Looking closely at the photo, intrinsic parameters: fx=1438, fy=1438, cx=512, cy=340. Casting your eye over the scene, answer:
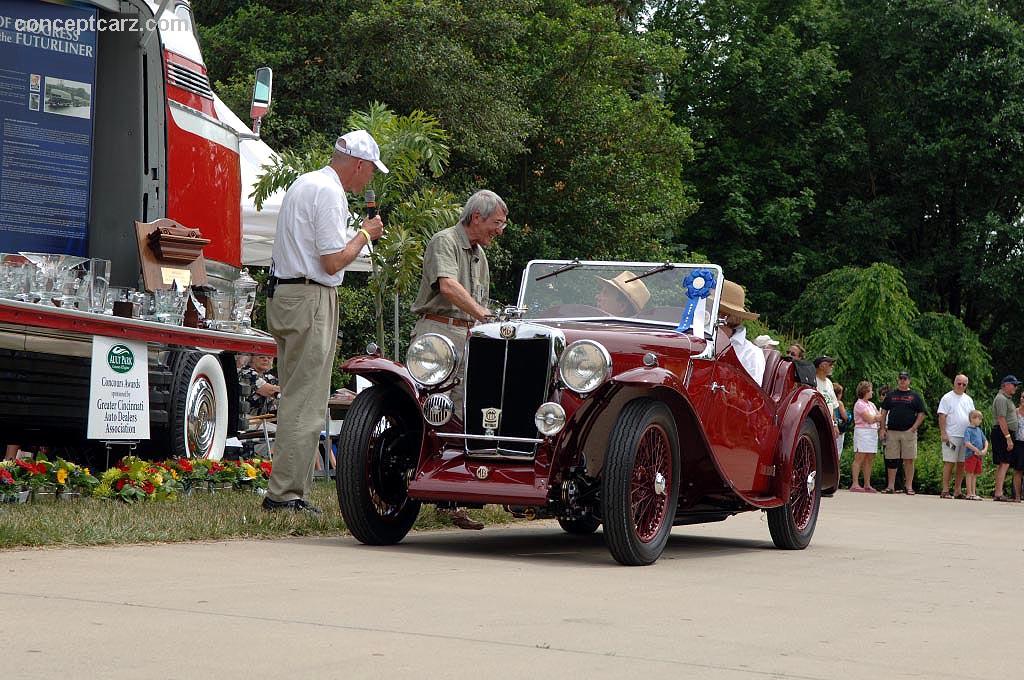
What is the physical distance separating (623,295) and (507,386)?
149cm

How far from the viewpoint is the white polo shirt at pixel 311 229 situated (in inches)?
320

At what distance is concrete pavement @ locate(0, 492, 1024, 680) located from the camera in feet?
13.6

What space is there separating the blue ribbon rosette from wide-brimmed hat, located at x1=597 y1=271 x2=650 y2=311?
261 mm

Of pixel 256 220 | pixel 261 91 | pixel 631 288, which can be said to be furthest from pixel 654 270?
pixel 256 220

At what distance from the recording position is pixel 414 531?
28.9 ft

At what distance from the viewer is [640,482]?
24.0ft

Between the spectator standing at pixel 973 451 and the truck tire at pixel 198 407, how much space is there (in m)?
12.8

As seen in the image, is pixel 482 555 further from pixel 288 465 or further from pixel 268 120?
pixel 268 120

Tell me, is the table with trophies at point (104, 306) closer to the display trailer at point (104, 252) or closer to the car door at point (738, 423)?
the display trailer at point (104, 252)

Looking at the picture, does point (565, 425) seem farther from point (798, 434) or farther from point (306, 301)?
point (798, 434)

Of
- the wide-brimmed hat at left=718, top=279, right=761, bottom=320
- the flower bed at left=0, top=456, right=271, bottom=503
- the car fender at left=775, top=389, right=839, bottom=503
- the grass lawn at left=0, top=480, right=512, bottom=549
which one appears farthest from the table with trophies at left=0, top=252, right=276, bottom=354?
the car fender at left=775, top=389, right=839, bottom=503

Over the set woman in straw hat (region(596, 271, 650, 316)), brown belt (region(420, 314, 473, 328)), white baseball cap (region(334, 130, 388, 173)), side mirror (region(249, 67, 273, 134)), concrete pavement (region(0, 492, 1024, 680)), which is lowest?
concrete pavement (region(0, 492, 1024, 680))

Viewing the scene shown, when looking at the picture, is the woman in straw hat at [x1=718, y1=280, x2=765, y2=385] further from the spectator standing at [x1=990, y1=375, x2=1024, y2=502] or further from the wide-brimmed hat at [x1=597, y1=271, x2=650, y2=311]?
the spectator standing at [x1=990, y1=375, x2=1024, y2=502]
